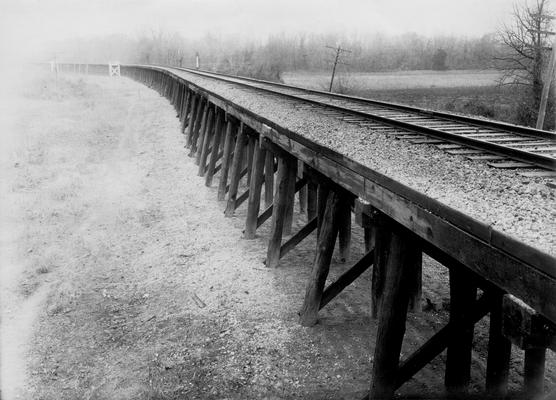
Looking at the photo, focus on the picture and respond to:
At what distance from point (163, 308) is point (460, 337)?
290cm

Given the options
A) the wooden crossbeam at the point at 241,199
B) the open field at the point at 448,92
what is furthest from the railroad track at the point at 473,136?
the open field at the point at 448,92

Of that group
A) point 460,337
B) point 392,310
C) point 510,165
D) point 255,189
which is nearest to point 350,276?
point 392,310

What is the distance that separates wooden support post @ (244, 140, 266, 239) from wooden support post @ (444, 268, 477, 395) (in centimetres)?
368

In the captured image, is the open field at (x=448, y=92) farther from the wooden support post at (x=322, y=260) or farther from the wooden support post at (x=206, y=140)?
the wooden support post at (x=322, y=260)

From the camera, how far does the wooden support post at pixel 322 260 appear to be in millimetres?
4086

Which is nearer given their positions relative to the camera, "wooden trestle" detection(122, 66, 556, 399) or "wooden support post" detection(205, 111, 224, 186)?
"wooden trestle" detection(122, 66, 556, 399)

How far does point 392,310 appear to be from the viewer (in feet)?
10.1

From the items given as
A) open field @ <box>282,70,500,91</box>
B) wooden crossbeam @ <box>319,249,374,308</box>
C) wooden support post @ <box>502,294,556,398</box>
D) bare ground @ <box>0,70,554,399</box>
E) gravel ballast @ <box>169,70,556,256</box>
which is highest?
open field @ <box>282,70,500,91</box>

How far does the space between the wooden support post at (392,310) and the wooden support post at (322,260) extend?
0.91 m

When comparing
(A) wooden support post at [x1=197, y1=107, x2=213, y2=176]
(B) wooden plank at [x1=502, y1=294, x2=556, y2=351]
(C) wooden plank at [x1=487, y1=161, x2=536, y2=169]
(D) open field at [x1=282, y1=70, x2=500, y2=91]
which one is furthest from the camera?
(D) open field at [x1=282, y1=70, x2=500, y2=91]

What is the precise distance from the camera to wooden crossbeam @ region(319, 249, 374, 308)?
402 cm

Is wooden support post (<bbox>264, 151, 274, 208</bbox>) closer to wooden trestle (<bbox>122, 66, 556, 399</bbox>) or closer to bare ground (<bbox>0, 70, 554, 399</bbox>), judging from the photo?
bare ground (<bbox>0, 70, 554, 399</bbox>)

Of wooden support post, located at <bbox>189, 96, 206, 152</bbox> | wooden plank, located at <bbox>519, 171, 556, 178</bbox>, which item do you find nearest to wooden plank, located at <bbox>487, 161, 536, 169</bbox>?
wooden plank, located at <bbox>519, 171, 556, 178</bbox>

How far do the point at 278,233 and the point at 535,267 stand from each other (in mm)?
3942
